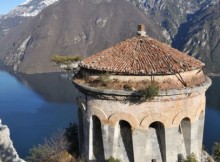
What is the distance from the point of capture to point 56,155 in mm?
19031

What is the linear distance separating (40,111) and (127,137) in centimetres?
7149

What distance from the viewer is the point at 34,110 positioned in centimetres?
8738

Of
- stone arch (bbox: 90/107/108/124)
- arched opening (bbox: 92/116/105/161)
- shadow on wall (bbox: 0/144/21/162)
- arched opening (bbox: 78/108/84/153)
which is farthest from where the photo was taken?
arched opening (bbox: 78/108/84/153)

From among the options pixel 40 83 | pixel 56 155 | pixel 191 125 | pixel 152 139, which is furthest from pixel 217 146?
pixel 40 83

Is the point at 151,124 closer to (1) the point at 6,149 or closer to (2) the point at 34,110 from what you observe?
(1) the point at 6,149

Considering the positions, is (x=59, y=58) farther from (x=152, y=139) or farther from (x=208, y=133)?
(x=208, y=133)

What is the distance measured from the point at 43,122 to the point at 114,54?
192 ft

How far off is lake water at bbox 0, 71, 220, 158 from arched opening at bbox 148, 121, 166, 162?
113ft

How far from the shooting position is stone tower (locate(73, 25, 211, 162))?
15.7 m

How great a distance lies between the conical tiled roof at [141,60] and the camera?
1581cm

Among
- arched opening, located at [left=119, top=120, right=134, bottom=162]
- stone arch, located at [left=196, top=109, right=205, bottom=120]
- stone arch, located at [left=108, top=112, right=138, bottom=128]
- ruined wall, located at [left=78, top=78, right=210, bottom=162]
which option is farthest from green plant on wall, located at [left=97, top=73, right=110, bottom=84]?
stone arch, located at [left=196, top=109, right=205, bottom=120]

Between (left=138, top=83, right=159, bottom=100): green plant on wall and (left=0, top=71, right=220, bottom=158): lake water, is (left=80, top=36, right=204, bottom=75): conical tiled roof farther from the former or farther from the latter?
(left=0, top=71, right=220, bottom=158): lake water

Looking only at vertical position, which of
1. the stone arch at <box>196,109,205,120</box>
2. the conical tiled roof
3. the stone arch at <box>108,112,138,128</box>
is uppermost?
the conical tiled roof

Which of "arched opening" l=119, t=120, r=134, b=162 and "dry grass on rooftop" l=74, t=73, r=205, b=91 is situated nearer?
"dry grass on rooftop" l=74, t=73, r=205, b=91
